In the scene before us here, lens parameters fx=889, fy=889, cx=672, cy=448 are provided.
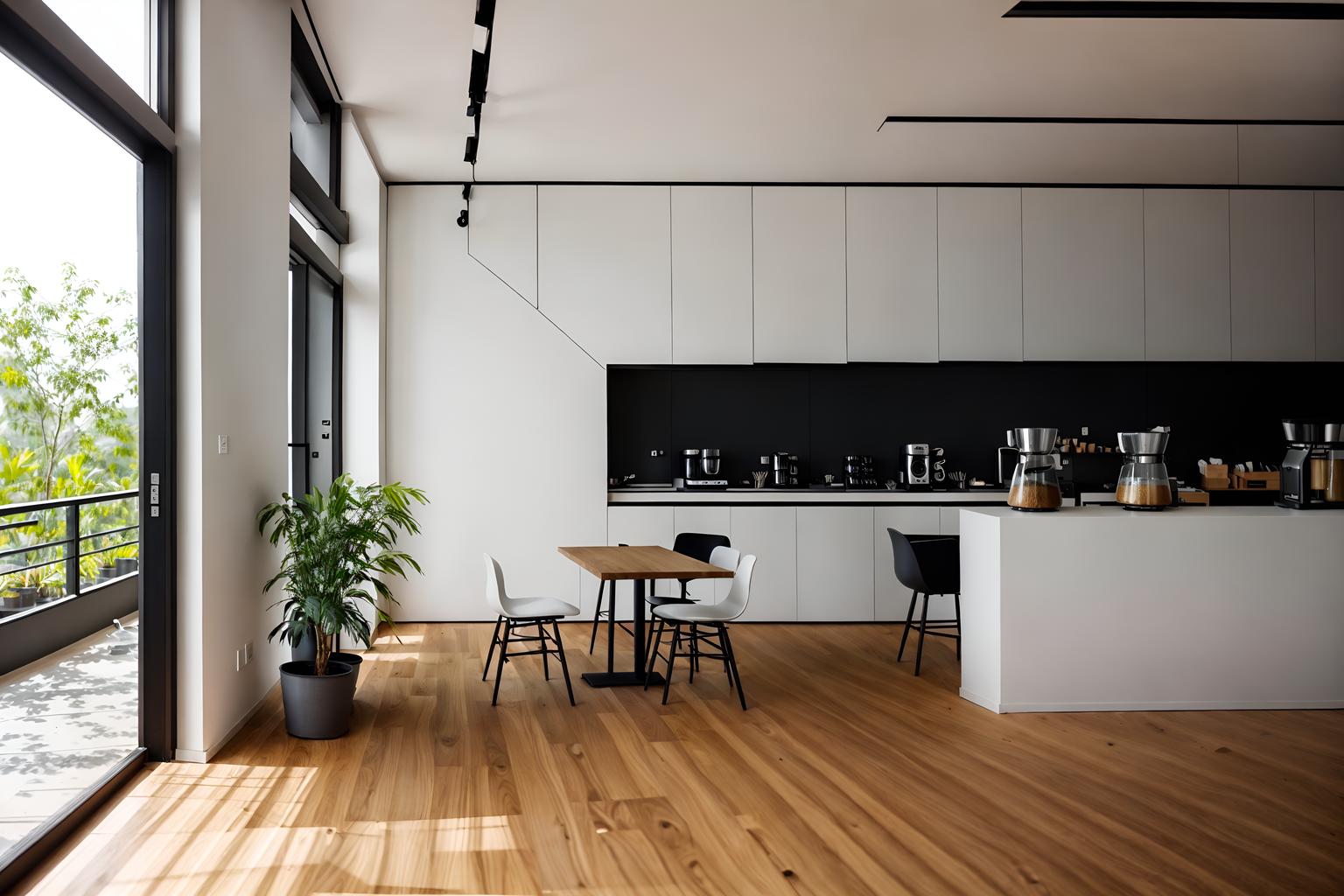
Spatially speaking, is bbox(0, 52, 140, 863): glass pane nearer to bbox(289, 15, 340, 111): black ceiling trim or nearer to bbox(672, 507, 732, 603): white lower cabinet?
bbox(289, 15, 340, 111): black ceiling trim

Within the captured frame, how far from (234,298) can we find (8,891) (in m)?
2.25

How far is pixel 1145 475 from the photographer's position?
461 centimetres

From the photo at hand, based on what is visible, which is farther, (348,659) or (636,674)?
(636,674)

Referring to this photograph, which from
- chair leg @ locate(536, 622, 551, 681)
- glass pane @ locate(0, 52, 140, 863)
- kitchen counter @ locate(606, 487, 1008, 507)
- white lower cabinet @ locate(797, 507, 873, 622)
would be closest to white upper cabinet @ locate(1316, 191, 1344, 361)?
kitchen counter @ locate(606, 487, 1008, 507)

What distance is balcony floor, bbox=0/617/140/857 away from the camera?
2.63m

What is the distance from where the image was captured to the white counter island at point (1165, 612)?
4281mm

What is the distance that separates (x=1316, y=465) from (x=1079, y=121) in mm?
2429

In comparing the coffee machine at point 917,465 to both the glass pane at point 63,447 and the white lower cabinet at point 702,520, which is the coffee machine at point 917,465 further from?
the glass pane at point 63,447

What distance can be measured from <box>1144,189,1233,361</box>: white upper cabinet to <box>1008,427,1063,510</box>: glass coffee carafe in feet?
9.56

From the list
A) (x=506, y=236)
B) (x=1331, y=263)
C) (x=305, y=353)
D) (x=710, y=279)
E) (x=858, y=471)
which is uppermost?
(x=506, y=236)

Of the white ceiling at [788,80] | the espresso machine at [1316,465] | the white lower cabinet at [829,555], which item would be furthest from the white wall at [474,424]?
the espresso machine at [1316,465]

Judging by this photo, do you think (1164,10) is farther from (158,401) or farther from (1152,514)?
(158,401)

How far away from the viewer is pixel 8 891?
2396mm

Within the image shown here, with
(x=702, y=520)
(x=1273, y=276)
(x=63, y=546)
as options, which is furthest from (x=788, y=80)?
(x=1273, y=276)
